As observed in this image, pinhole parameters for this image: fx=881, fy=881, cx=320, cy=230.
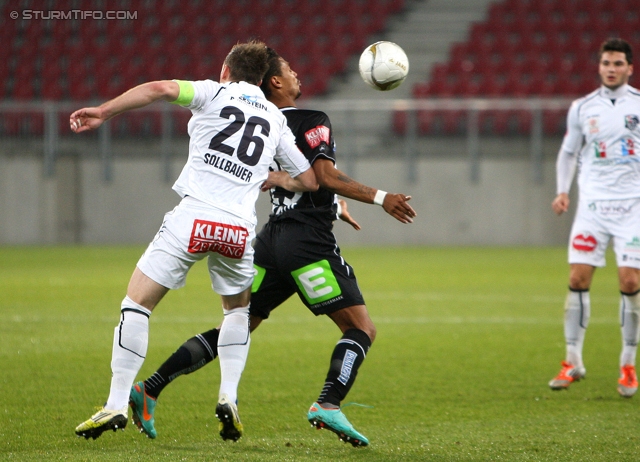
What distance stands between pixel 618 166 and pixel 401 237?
553 inches

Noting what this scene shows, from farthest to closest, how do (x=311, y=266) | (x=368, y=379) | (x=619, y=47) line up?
(x=368, y=379) < (x=619, y=47) < (x=311, y=266)

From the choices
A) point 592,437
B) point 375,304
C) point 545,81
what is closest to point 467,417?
point 592,437

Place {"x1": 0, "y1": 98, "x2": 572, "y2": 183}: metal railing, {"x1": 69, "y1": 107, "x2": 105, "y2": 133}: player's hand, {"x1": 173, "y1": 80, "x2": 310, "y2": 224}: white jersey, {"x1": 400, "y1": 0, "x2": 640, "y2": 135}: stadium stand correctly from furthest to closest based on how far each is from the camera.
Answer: {"x1": 400, "y1": 0, "x2": 640, "y2": 135}: stadium stand < {"x1": 0, "y1": 98, "x2": 572, "y2": 183}: metal railing < {"x1": 173, "y1": 80, "x2": 310, "y2": 224}: white jersey < {"x1": 69, "y1": 107, "x2": 105, "y2": 133}: player's hand

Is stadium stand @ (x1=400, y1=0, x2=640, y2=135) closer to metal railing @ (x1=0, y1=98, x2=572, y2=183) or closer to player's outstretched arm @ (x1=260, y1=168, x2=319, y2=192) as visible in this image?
metal railing @ (x1=0, y1=98, x2=572, y2=183)

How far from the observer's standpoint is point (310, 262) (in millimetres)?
4543

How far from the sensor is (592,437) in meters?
4.60

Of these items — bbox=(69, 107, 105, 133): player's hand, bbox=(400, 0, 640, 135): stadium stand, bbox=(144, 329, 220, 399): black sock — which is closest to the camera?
bbox=(69, 107, 105, 133): player's hand

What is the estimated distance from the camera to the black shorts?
14.8 ft

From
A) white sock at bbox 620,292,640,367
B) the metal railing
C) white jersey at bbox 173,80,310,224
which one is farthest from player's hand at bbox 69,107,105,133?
the metal railing

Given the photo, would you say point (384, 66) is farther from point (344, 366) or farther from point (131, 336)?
point (131, 336)

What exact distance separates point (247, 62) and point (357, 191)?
2.81 feet

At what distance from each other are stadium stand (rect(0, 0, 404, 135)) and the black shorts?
1755 cm

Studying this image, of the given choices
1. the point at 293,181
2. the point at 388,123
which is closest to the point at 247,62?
the point at 293,181

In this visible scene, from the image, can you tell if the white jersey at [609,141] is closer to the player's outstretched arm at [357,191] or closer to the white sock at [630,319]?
the white sock at [630,319]
